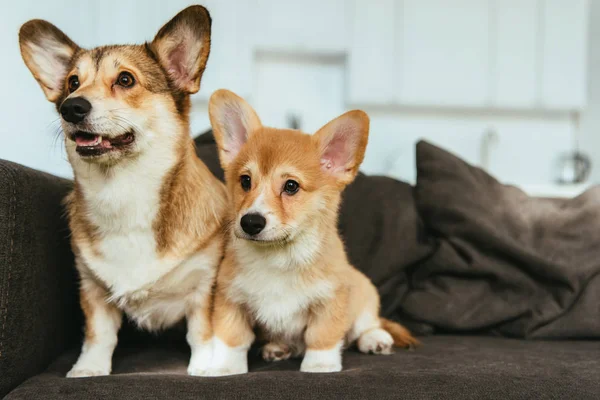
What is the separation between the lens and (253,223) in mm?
1122

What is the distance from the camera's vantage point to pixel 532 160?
3.68 m

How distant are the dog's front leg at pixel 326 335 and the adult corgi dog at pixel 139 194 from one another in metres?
0.26

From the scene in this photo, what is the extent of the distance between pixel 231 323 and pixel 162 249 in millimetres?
259

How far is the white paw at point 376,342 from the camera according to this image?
144 cm

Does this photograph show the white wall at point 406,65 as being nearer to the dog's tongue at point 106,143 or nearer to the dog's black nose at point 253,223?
the dog's tongue at point 106,143

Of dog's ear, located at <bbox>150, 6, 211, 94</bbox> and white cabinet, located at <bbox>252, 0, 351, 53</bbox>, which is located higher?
white cabinet, located at <bbox>252, 0, 351, 53</bbox>

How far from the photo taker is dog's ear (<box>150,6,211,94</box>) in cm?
127

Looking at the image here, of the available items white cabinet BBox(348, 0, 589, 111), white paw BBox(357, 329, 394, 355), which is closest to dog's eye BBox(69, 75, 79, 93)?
white paw BBox(357, 329, 394, 355)

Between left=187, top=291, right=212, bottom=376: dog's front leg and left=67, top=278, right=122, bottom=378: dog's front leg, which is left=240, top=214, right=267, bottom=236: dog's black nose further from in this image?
left=67, top=278, right=122, bottom=378: dog's front leg

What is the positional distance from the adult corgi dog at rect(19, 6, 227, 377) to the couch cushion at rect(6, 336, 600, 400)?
0.39 feet

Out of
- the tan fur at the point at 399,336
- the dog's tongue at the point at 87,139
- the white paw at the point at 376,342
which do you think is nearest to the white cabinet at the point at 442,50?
the tan fur at the point at 399,336

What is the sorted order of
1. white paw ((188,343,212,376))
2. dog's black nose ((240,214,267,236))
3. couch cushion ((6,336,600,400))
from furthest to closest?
white paw ((188,343,212,376)) → dog's black nose ((240,214,267,236)) → couch cushion ((6,336,600,400))

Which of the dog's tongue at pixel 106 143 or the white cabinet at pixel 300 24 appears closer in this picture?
the dog's tongue at pixel 106 143

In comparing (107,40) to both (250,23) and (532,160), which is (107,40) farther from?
(532,160)
